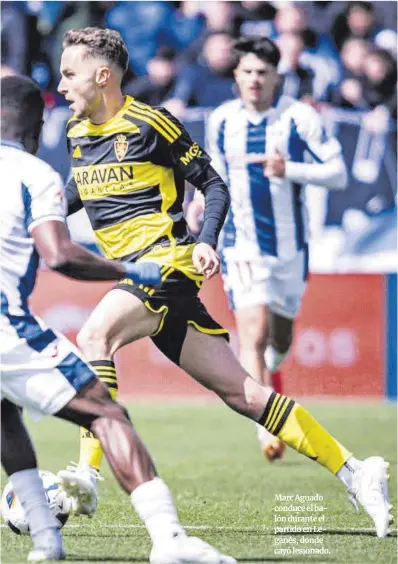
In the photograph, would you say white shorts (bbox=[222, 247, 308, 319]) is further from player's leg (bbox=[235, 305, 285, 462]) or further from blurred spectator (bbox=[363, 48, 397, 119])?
blurred spectator (bbox=[363, 48, 397, 119])

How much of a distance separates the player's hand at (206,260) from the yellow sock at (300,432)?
0.70 metres

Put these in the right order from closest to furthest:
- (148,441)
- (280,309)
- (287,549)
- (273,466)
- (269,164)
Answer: (287,549), (269,164), (273,466), (280,309), (148,441)

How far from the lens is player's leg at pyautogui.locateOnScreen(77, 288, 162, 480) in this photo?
540 cm

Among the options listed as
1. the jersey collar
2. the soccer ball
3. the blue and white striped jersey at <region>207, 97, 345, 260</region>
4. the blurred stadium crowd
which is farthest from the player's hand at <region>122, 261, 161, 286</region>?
the blurred stadium crowd

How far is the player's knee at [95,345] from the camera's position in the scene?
541 cm

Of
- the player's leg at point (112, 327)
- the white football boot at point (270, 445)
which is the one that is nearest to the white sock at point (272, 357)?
the white football boot at point (270, 445)

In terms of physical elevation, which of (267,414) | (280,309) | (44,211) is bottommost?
(280,309)

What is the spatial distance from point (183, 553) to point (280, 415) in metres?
1.37

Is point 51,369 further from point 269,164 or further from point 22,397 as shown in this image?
point 269,164

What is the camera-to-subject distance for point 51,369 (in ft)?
14.3

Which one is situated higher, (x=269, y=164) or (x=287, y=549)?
(x=269, y=164)

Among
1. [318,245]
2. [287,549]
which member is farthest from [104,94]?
[318,245]

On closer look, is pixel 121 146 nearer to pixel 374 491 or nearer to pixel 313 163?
pixel 374 491

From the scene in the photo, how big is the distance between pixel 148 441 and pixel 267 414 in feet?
14.1
